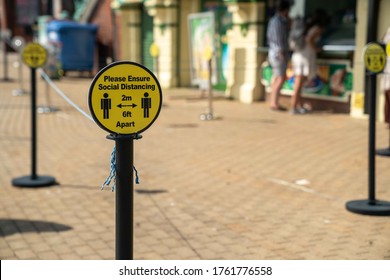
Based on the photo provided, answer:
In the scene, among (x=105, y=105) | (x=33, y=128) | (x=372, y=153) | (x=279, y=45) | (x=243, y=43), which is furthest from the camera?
(x=243, y=43)

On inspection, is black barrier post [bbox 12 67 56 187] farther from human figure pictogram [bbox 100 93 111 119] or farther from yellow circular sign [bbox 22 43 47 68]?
human figure pictogram [bbox 100 93 111 119]

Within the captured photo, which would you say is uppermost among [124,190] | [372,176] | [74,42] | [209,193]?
[74,42]

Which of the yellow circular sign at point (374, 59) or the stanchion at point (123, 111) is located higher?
the yellow circular sign at point (374, 59)

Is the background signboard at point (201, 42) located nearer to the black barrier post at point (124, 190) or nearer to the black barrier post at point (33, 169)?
the black barrier post at point (33, 169)

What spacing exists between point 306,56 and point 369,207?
21.4ft

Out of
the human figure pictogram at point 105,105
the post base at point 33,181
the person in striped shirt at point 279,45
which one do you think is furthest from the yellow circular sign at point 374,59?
the person in striped shirt at point 279,45

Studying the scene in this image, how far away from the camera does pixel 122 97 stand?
2928mm

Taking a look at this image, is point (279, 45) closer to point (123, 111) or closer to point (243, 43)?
point (243, 43)

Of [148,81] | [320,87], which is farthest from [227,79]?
[148,81]

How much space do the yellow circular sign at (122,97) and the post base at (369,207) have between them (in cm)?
314

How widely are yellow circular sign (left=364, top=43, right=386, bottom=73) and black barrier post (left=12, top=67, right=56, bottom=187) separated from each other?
3.37 metres

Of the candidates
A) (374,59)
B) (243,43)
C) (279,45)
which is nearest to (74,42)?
(243,43)

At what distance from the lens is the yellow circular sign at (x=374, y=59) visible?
550cm

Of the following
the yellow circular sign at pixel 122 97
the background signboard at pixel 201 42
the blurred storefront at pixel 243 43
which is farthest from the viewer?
the background signboard at pixel 201 42
